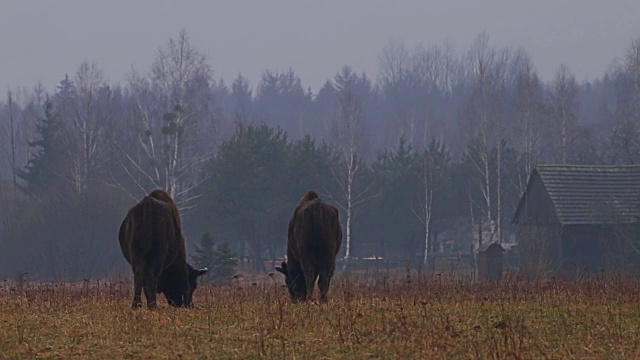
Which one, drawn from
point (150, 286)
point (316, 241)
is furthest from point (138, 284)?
point (316, 241)

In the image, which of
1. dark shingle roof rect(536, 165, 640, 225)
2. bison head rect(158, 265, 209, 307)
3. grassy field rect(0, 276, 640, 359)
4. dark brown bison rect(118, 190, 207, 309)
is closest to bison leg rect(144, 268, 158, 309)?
dark brown bison rect(118, 190, 207, 309)

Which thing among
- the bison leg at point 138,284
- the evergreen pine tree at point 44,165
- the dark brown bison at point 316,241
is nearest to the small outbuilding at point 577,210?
the dark brown bison at point 316,241

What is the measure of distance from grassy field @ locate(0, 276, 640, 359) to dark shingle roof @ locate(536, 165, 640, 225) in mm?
32835

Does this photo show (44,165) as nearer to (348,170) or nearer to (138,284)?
(348,170)

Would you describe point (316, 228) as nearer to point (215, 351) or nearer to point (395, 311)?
point (395, 311)

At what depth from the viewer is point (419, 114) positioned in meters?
154

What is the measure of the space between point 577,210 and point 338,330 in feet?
129

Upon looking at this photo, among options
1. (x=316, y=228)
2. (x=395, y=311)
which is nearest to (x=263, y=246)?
(x=316, y=228)

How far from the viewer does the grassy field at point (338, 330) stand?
11.4m

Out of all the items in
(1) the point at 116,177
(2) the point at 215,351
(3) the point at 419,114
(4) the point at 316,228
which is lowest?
(2) the point at 215,351

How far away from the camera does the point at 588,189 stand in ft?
168

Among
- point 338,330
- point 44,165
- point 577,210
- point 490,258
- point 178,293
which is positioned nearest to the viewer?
point 338,330

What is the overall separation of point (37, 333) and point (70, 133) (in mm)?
60461

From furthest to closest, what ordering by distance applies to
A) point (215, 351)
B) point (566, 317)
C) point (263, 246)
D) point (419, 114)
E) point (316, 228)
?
point (419, 114) → point (263, 246) → point (316, 228) → point (566, 317) → point (215, 351)
